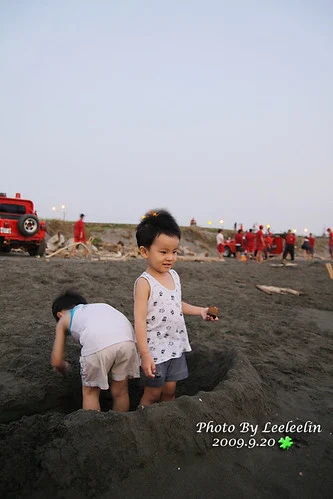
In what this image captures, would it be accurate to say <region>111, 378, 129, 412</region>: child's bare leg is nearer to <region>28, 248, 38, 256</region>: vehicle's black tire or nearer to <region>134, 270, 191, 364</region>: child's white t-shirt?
<region>134, 270, 191, 364</region>: child's white t-shirt

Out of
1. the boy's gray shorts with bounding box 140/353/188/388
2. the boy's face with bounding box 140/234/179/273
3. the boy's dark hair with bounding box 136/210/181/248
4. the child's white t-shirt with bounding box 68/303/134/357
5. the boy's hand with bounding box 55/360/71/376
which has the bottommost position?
the boy's hand with bounding box 55/360/71/376

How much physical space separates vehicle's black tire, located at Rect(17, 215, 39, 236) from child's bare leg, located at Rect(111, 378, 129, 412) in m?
9.92

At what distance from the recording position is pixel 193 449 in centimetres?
188

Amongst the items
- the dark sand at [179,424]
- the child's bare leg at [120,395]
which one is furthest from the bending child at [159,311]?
the dark sand at [179,424]

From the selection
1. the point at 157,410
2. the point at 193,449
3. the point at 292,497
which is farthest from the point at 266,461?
the point at 157,410

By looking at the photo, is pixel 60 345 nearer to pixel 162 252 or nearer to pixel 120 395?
pixel 120 395

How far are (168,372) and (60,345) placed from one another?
776 mm

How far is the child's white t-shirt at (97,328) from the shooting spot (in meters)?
2.29

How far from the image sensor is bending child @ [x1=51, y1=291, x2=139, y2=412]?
2277mm

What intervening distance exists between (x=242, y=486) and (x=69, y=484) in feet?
2.61

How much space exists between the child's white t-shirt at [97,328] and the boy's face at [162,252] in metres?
0.46

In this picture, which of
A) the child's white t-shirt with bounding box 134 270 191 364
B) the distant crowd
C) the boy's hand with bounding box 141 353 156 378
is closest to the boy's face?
the child's white t-shirt with bounding box 134 270 191 364

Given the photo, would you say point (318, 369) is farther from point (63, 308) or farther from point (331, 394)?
point (63, 308)

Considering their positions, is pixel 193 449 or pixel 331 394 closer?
pixel 193 449
